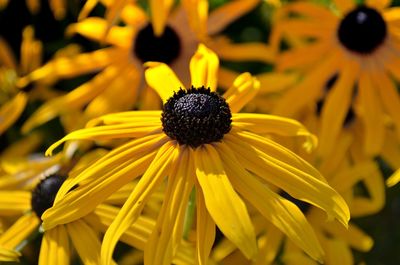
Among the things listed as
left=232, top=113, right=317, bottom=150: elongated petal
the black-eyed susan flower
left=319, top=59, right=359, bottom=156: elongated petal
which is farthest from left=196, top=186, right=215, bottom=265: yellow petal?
left=319, top=59, right=359, bottom=156: elongated petal

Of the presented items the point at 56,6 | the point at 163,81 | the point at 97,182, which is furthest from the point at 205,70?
the point at 56,6

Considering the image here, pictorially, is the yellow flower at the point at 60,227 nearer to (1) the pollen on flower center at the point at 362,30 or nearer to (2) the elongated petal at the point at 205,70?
(2) the elongated petal at the point at 205,70

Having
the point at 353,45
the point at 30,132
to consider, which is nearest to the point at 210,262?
the point at 353,45

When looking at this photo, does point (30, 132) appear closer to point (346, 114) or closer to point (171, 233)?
point (346, 114)

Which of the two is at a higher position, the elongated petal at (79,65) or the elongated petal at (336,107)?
the elongated petal at (79,65)

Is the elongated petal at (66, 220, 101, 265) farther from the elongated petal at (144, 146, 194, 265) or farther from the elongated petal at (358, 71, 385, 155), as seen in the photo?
the elongated petal at (358, 71, 385, 155)

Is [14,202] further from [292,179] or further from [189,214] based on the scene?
[292,179]

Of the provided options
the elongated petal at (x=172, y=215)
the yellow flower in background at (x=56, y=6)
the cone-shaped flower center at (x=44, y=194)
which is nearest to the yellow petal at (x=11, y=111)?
the yellow flower in background at (x=56, y=6)
